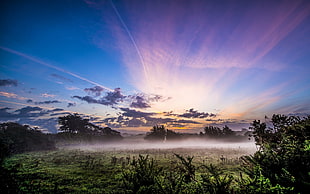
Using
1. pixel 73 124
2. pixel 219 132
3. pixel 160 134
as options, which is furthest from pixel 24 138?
pixel 219 132

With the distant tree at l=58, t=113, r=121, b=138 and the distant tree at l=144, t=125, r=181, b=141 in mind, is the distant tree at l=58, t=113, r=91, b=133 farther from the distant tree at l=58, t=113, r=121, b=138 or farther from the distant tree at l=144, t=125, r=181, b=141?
the distant tree at l=144, t=125, r=181, b=141

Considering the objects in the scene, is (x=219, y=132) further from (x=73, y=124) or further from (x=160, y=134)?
(x=73, y=124)

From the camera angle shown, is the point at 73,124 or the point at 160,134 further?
the point at 160,134

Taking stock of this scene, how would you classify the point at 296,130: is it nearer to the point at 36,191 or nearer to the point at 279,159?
the point at 279,159

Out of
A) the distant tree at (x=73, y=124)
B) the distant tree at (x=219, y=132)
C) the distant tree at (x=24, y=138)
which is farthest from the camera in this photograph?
the distant tree at (x=219, y=132)

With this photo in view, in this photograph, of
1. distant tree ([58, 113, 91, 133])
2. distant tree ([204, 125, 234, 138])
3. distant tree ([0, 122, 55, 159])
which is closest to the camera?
distant tree ([0, 122, 55, 159])

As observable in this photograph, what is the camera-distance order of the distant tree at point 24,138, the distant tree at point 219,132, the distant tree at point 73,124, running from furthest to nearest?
the distant tree at point 219,132
the distant tree at point 73,124
the distant tree at point 24,138

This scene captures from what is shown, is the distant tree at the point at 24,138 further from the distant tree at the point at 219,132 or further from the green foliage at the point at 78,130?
the distant tree at the point at 219,132

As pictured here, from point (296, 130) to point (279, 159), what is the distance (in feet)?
12.8

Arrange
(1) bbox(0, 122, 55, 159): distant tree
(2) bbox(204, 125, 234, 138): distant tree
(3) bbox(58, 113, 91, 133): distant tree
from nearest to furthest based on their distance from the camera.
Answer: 1. (1) bbox(0, 122, 55, 159): distant tree
2. (3) bbox(58, 113, 91, 133): distant tree
3. (2) bbox(204, 125, 234, 138): distant tree

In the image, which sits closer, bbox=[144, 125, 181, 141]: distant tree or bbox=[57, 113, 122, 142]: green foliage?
bbox=[57, 113, 122, 142]: green foliage

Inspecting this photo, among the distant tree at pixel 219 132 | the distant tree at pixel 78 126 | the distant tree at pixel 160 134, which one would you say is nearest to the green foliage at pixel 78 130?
the distant tree at pixel 78 126

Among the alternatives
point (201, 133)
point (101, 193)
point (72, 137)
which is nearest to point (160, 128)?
point (201, 133)

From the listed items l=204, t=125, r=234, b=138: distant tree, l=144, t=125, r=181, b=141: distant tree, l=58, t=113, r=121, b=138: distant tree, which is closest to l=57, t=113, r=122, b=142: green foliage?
l=58, t=113, r=121, b=138: distant tree
